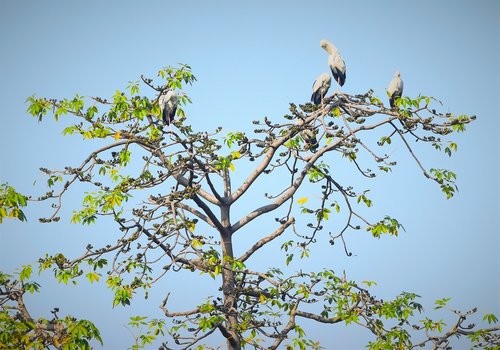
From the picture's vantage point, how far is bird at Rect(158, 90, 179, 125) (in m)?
8.71

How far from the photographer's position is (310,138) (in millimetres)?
8594

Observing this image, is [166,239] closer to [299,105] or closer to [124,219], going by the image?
[124,219]

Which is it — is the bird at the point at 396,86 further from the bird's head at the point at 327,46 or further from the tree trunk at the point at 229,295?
the tree trunk at the point at 229,295

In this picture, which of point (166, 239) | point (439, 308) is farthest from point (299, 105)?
point (439, 308)

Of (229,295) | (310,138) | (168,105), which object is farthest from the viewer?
(168,105)

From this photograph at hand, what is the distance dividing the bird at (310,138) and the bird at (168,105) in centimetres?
187

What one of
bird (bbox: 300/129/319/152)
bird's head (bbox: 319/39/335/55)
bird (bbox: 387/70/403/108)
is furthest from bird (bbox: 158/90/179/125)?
bird (bbox: 387/70/403/108)

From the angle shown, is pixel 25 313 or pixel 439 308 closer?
pixel 25 313

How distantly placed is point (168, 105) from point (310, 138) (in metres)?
2.15

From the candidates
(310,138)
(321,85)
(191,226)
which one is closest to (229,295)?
(191,226)

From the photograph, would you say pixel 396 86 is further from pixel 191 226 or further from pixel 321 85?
pixel 191 226

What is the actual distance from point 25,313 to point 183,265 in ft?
5.95

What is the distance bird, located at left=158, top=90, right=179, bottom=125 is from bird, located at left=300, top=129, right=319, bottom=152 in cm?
187

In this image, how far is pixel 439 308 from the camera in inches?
299
